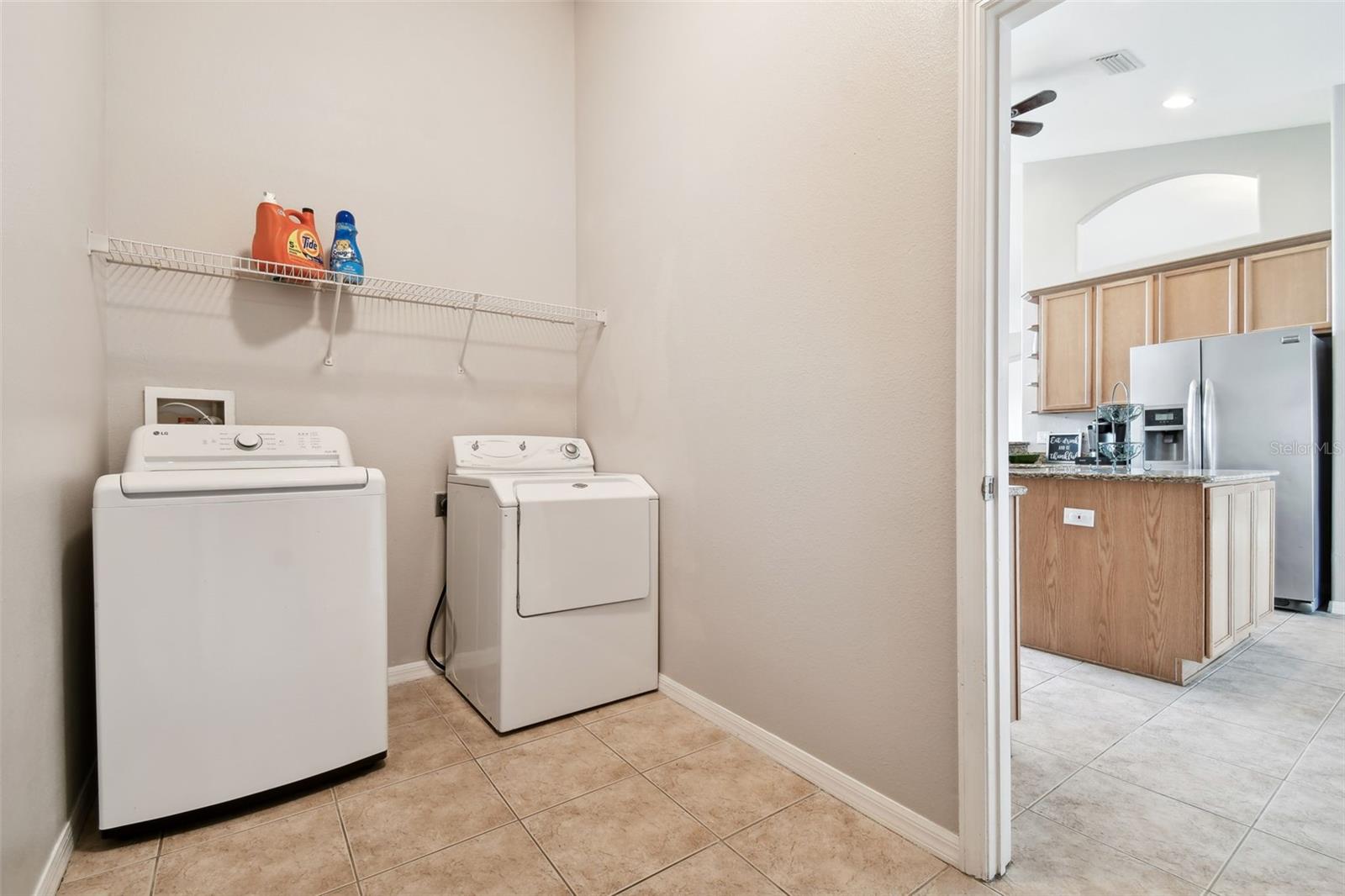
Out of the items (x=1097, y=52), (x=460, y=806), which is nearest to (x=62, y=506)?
(x=460, y=806)

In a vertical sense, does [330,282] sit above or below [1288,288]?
below

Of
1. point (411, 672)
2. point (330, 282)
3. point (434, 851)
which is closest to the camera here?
point (434, 851)

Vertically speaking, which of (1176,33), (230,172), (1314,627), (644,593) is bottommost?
(1314,627)

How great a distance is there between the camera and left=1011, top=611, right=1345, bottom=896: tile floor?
4.09 ft

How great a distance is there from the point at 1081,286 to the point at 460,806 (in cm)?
560

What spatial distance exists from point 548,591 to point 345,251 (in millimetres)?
1338

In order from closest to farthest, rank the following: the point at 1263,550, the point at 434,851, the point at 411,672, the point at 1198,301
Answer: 1. the point at 434,851
2. the point at 411,672
3. the point at 1263,550
4. the point at 1198,301

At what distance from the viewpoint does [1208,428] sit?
368 cm

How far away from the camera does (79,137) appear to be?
1.43 meters

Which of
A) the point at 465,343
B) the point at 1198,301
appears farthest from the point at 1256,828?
the point at 1198,301

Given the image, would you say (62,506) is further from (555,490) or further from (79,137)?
(555,490)

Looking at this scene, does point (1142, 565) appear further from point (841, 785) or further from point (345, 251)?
point (345, 251)

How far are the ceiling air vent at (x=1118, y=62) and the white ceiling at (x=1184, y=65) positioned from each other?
0.04m
